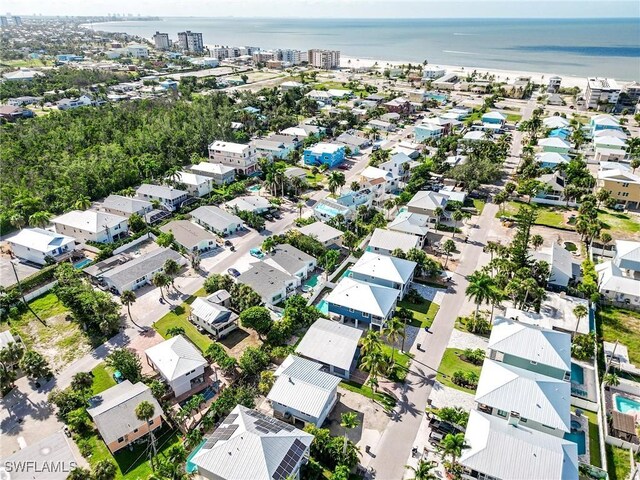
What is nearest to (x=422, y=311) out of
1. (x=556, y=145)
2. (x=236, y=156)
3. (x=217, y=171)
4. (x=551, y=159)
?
(x=217, y=171)

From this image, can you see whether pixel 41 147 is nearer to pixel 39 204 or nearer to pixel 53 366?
pixel 39 204

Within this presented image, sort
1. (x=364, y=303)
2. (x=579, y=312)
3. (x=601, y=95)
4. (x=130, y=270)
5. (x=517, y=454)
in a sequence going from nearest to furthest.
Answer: (x=517, y=454) < (x=579, y=312) < (x=364, y=303) < (x=130, y=270) < (x=601, y=95)

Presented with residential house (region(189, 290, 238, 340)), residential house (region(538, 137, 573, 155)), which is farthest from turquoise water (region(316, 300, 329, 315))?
residential house (region(538, 137, 573, 155))

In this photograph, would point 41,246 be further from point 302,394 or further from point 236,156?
point 302,394

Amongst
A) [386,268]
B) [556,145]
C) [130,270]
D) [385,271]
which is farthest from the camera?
[556,145]

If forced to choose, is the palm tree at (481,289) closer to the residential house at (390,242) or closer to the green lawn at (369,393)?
the residential house at (390,242)

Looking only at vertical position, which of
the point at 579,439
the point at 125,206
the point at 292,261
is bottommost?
the point at 579,439

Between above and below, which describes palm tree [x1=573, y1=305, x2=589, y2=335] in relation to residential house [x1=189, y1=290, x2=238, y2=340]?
above

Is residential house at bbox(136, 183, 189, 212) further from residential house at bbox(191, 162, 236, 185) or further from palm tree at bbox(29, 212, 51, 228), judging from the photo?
palm tree at bbox(29, 212, 51, 228)
